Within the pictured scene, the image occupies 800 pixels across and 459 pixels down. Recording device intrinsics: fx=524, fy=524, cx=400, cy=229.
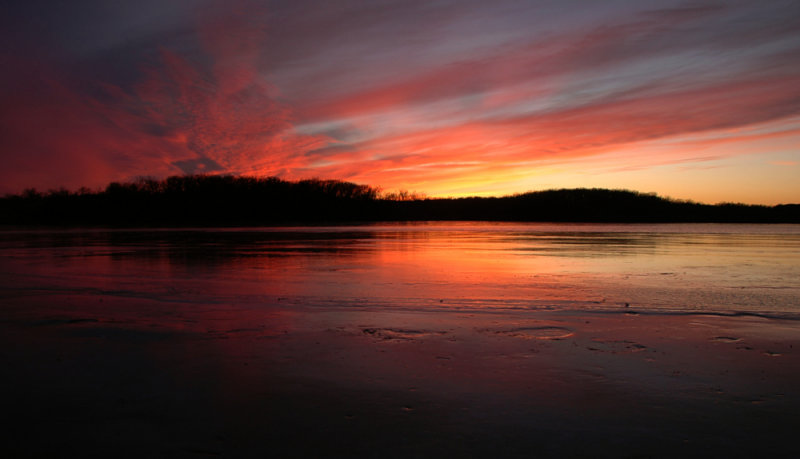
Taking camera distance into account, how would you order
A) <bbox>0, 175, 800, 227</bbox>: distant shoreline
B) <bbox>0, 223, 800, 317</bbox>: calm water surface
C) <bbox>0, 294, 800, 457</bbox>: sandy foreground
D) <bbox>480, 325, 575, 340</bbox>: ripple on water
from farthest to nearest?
<bbox>0, 175, 800, 227</bbox>: distant shoreline < <bbox>0, 223, 800, 317</bbox>: calm water surface < <bbox>480, 325, 575, 340</bbox>: ripple on water < <bbox>0, 294, 800, 457</bbox>: sandy foreground

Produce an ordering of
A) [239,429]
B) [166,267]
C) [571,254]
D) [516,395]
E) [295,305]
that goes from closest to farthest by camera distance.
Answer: [239,429], [516,395], [295,305], [166,267], [571,254]

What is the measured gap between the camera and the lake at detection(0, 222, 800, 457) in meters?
3.33

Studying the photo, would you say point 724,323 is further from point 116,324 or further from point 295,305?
point 116,324

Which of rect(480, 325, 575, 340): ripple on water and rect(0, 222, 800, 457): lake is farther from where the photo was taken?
rect(480, 325, 575, 340): ripple on water

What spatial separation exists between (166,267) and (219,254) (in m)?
3.83

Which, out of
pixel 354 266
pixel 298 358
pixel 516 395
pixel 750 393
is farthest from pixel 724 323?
pixel 354 266

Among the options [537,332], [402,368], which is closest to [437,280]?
[537,332]

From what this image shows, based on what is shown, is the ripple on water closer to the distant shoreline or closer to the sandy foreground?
the sandy foreground

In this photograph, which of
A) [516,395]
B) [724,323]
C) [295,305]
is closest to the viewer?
[516,395]

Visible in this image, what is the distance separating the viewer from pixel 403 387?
4180 millimetres

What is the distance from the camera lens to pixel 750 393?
157 inches

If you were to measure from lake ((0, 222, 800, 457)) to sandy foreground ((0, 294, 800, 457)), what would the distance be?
0.02 m

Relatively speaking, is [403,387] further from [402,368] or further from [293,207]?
[293,207]

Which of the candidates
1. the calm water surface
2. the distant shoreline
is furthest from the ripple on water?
the distant shoreline
